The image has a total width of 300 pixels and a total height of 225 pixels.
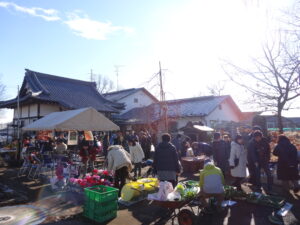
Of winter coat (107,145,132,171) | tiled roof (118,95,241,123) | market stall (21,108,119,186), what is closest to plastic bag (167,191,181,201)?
winter coat (107,145,132,171)

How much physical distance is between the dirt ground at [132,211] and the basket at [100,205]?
0.15 metres

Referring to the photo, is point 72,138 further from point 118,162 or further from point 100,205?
point 100,205

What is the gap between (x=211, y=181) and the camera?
476 centimetres

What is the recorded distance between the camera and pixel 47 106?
15523 millimetres

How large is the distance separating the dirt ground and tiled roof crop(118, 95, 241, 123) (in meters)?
14.6

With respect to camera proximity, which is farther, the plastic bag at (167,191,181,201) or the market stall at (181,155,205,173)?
the market stall at (181,155,205,173)

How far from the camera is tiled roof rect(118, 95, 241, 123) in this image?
21.3m

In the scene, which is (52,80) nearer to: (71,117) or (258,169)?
(71,117)

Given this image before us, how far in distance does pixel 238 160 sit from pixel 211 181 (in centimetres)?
229

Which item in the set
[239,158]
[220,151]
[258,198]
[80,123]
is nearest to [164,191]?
[258,198]

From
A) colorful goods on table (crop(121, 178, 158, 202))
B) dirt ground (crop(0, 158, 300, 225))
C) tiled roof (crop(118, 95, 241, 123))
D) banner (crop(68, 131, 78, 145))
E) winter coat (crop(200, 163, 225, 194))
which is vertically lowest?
dirt ground (crop(0, 158, 300, 225))

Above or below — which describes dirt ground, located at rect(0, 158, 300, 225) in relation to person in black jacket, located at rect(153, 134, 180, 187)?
below

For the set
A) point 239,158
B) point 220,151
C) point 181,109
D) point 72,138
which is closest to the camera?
point 239,158

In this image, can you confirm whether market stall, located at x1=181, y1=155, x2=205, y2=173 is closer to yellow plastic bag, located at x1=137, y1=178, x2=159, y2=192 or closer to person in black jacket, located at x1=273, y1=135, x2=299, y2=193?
yellow plastic bag, located at x1=137, y1=178, x2=159, y2=192
